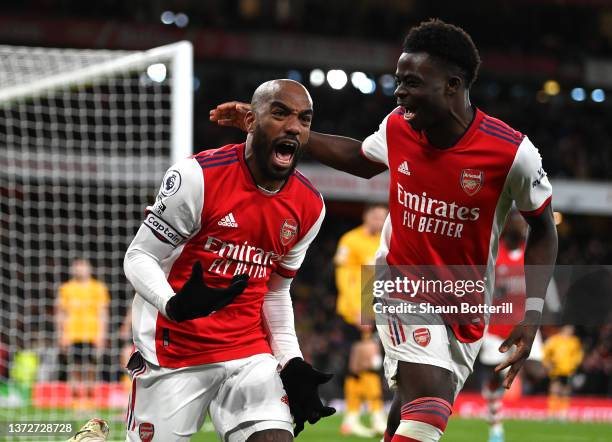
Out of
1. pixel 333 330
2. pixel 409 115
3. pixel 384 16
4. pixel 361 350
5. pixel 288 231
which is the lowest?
pixel 333 330

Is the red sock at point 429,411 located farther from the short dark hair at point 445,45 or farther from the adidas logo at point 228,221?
the short dark hair at point 445,45

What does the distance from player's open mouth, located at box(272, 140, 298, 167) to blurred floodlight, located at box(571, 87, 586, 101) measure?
27.4 metres

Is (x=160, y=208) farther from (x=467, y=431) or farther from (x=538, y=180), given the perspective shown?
(x=467, y=431)

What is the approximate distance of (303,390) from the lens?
14.0 feet

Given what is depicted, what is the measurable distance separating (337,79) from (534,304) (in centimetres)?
2463

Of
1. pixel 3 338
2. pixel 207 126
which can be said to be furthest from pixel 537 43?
pixel 3 338

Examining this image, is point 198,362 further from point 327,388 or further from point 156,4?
point 156,4

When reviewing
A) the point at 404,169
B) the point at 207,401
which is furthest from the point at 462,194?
the point at 207,401

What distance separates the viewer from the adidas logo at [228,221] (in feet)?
13.7

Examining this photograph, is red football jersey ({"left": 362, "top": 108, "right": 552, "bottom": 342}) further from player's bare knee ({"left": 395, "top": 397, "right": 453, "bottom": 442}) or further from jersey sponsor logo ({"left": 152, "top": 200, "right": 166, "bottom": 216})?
jersey sponsor logo ({"left": 152, "top": 200, "right": 166, "bottom": 216})

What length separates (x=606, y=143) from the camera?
28.8 metres

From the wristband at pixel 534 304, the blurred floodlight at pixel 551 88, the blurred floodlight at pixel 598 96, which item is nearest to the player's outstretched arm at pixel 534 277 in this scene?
the wristband at pixel 534 304

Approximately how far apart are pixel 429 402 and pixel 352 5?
26.2 meters

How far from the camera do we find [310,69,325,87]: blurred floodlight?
2775 centimetres
